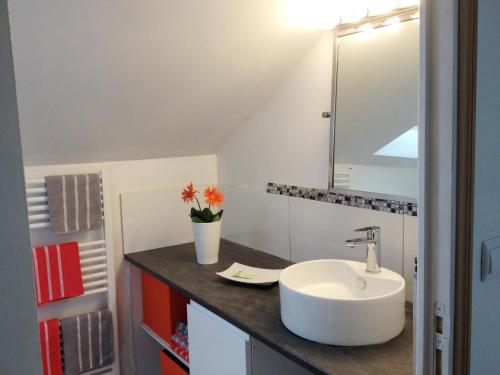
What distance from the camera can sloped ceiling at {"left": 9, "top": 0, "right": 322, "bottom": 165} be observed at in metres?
1.81

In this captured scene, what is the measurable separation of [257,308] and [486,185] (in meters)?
1.03

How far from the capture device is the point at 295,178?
8.13 feet

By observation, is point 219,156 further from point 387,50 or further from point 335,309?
point 335,309

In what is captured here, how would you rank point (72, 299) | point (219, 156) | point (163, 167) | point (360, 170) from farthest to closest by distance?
point (219, 156) < point (163, 167) < point (72, 299) < point (360, 170)

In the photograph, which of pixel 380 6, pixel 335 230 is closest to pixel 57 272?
pixel 335 230

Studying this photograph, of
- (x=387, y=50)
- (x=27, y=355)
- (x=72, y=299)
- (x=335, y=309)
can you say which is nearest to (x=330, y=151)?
(x=387, y=50)

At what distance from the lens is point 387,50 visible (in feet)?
6.45

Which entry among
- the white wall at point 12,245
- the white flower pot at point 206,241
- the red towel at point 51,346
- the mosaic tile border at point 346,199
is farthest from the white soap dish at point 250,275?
the white wall at point 12,245

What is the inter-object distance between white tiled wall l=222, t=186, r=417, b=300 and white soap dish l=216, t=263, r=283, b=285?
26cm

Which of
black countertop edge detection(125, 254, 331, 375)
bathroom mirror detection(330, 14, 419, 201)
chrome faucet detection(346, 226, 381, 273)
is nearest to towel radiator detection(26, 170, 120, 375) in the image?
black countertop edge detection(125, 254, 331, 375)

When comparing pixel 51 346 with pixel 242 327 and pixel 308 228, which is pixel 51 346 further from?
pixel 308 228

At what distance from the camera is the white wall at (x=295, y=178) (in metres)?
2.19

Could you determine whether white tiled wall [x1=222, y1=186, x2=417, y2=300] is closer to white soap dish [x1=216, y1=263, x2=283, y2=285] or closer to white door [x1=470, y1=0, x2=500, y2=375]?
white soap dish [x1=216, y1=263, x2=283, y2=285]

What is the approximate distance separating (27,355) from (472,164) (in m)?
0.87
